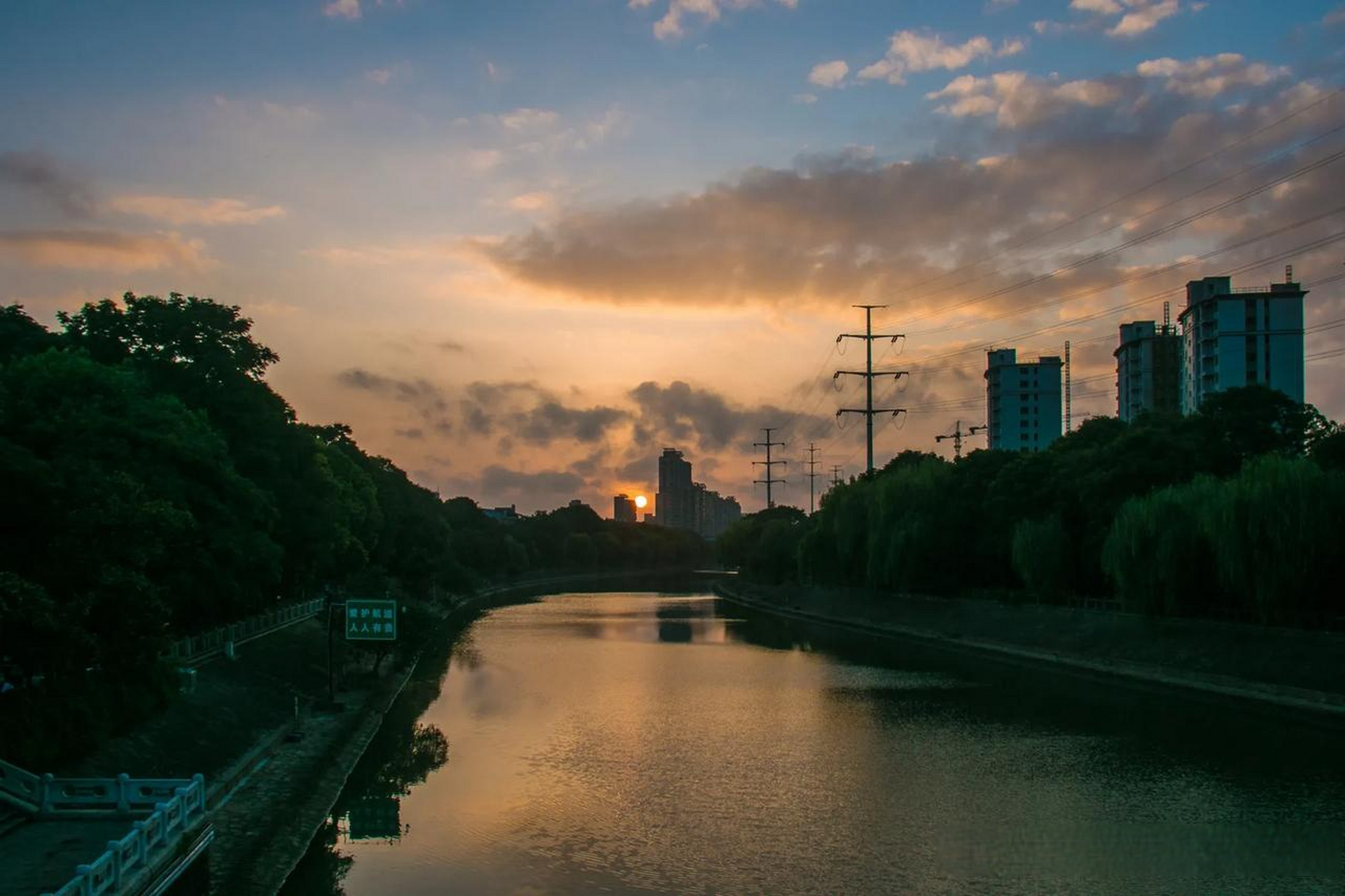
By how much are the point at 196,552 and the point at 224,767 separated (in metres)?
8.18

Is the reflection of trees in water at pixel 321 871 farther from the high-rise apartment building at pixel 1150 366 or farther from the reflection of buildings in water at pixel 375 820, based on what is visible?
the high-rise apartment building at pixel 1150 366

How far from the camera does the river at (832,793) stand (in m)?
21.0

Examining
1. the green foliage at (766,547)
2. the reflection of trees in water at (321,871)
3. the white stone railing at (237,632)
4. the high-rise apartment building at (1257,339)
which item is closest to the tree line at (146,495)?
the white stone railing at (237,632)

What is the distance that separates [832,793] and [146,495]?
760 inches

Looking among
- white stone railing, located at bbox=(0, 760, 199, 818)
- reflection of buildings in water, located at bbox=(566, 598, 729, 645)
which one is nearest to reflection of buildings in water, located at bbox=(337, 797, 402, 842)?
white stone railing, located at bbox=(0, 760, 199, 818)

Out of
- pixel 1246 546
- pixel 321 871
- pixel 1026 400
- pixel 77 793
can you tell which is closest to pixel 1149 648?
pixel 1246 546

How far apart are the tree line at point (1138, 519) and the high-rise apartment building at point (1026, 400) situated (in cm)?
7611

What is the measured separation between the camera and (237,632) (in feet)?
141

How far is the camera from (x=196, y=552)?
109 ft

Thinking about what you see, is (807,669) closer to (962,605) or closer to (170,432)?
(962,605)

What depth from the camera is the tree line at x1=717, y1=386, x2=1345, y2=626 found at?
3828cm

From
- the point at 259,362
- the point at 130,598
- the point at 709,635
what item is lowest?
the point at 709,635

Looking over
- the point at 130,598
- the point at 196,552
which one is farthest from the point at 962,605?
the point at 130,598

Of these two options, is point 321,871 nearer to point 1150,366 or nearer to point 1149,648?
point 1149,648
